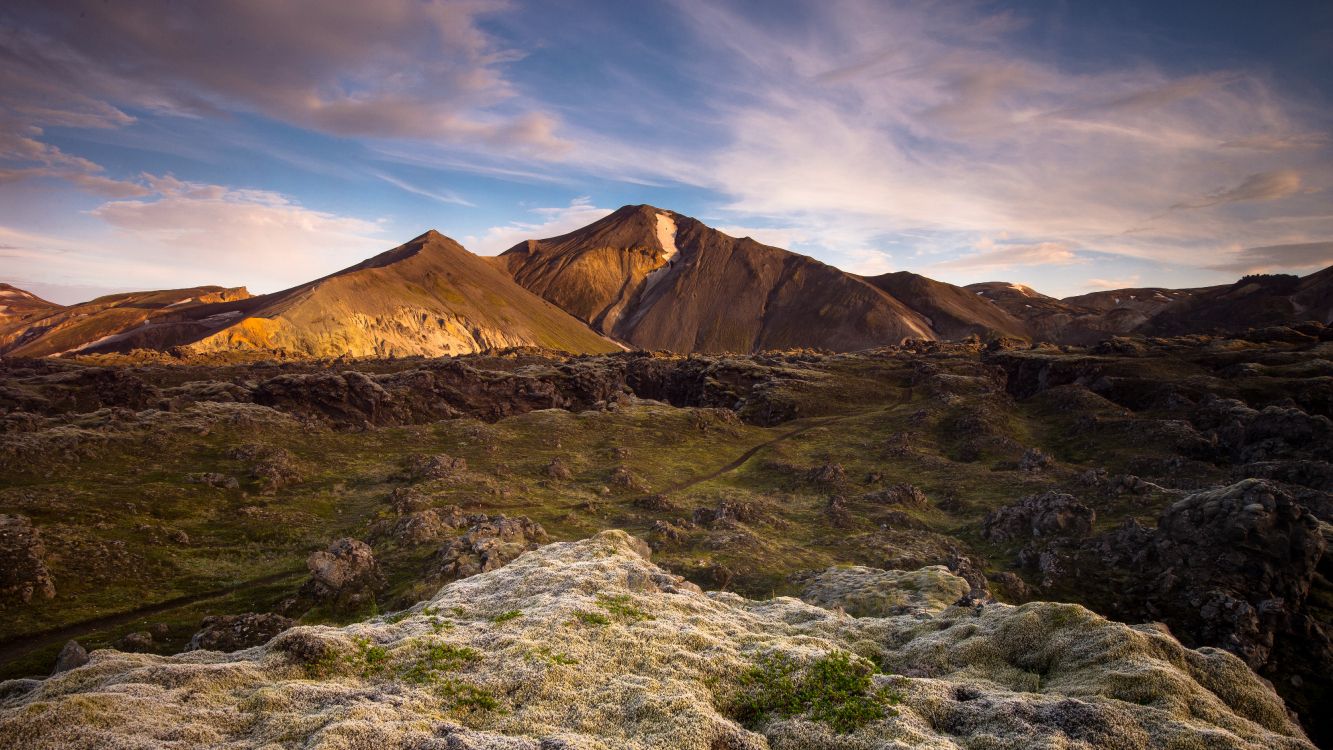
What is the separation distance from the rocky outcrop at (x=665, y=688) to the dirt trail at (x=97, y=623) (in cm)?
1942

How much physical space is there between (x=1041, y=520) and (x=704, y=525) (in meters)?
32.1

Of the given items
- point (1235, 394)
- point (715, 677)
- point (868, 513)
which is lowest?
point (868, 513)

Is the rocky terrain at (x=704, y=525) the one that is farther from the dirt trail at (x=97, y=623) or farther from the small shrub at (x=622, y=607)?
the small shrub at (x=622, y=607)

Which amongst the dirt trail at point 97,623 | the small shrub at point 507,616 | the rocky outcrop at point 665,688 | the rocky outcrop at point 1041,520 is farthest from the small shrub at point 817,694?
the rocky outcrop at point 1041,520

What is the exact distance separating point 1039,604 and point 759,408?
102735 mm

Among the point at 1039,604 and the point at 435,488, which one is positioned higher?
the point at 1039,604

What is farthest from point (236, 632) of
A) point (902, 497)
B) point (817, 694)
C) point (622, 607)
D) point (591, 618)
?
point (902, 497)

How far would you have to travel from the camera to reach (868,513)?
6725 cm

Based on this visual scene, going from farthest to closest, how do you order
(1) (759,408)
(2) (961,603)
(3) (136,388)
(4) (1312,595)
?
(1) (759,408)
(3) (136,388)
(4) (1312,595)
(2) (961,603)

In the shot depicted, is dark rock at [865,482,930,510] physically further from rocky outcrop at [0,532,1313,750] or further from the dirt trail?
the dirt trail

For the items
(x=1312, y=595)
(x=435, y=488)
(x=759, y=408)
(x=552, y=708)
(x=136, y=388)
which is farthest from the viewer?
(x=759, y=408)

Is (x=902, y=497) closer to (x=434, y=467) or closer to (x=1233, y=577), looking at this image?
(x=1233, y=577)

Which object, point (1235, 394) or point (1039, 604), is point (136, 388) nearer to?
point (1039, 604)

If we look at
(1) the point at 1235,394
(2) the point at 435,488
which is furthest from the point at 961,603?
(1) the point at 1235,394
